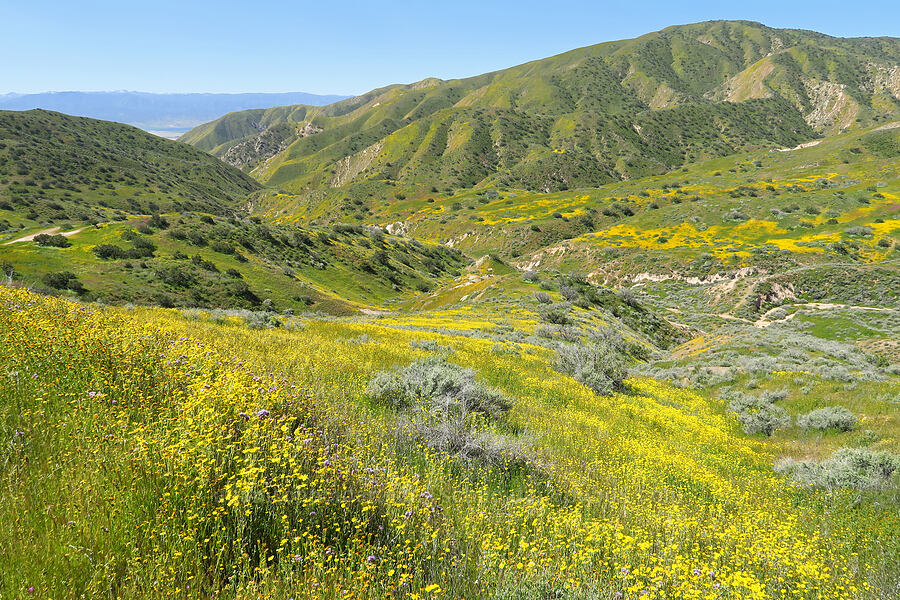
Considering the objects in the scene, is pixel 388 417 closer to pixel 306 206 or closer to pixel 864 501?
pixel 864 501

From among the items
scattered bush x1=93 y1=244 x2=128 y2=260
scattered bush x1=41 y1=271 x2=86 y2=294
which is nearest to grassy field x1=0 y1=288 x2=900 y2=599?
scattered bush x1=41 y1=271 x2=86 y2=294

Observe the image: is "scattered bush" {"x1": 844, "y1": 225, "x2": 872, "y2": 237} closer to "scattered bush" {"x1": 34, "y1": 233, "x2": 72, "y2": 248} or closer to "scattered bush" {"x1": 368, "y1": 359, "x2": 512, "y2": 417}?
"scattered bush" {"x1": 368, "y1": 359, "x2": 512, "y2": 417}

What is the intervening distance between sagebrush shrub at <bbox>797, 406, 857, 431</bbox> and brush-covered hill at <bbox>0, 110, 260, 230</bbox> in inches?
3931

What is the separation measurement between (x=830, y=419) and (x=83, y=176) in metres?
178

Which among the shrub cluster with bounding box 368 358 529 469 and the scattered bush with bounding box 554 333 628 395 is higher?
the shrub cluster with bounding box 368 358 529 469

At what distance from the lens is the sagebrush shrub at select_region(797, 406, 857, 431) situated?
11.2m

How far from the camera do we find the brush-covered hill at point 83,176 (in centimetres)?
8669

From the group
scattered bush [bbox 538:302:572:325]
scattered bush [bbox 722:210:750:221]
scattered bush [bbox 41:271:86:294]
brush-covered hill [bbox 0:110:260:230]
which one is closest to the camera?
scattered bush [bbox 538:302:572:325]

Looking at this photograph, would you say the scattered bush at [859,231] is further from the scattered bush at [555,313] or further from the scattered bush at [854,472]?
the scattered bush at [854,472]

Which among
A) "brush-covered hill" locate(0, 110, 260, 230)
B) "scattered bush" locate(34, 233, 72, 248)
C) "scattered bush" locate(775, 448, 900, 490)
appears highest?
"brush-covered hill" locate(0, 110, 260, 230)

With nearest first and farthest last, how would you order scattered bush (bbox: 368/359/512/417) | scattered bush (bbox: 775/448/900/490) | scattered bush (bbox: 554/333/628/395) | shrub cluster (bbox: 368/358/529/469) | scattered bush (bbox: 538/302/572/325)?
shrub cluster (bbox: 368/358/529/469) < scattered bush (bbox: 775/448/900/490) < scattered bush (bbox: 368/359/512/417) < scattered bush (bbox: 554/333/628/395) < scattered bush (bbox: 538/302/572/325)

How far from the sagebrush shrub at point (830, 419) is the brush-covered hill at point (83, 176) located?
99.9m

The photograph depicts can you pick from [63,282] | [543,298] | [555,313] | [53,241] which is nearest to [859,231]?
[543,298]

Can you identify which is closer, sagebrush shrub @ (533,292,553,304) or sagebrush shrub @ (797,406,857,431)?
sagebrush shrub @ (797,406,857,431)
